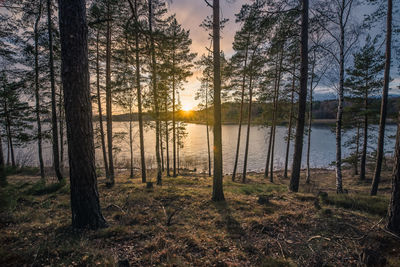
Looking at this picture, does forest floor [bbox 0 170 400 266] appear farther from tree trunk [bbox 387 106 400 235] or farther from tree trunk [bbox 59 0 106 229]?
tree trunk [bbox 59 0 106 229]

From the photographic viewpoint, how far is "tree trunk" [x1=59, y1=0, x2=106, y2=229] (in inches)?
119

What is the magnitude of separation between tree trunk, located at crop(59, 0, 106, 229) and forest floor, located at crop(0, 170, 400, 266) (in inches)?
24.0

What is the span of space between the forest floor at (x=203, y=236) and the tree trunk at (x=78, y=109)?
0.61 metres

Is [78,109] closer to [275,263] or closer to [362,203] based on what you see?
[275,263]

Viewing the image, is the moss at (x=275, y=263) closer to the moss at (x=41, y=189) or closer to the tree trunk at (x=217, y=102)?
the tree trunk at (x=217, y=102)

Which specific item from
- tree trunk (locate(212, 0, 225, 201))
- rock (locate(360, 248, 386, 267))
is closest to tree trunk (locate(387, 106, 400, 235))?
rock (locate(360, 248, 386, 267))

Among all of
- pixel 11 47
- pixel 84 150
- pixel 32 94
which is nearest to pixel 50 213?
pixel 84 150

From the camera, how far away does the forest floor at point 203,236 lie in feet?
8.39

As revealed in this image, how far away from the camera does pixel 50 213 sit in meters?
4.29

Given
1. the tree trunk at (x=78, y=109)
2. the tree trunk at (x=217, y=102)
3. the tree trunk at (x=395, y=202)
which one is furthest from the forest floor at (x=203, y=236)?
the tree trunk at (x=217, y=102)

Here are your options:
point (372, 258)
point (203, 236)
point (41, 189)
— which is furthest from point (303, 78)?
point (41, 189)

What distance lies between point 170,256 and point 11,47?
13295 millimetres

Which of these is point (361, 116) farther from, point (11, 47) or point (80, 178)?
point (11, 47)

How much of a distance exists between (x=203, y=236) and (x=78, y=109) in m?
3.75
